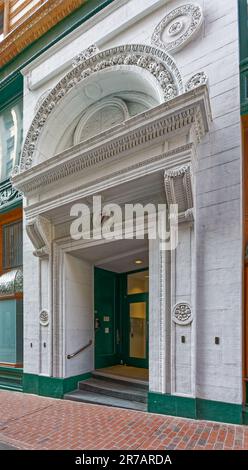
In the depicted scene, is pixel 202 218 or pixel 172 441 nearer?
pixel 172 441

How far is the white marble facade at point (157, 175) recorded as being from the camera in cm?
571

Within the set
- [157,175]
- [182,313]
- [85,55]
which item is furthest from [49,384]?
[85,55]

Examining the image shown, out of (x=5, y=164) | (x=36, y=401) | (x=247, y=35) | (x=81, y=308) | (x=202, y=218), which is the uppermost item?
(x=247, y=35)

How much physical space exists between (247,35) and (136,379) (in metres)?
7.43

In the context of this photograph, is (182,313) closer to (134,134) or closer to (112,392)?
(112,392)

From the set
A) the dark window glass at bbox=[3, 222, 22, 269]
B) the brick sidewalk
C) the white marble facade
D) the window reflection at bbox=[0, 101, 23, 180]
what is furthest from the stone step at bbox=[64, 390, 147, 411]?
the window reflection at bbox=[0, 101, 23, 180]

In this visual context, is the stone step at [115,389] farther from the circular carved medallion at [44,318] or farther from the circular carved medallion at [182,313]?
the circular carved medallion at [182,313]

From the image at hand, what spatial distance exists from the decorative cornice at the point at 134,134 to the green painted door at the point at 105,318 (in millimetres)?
3186

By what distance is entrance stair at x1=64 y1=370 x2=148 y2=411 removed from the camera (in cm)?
679

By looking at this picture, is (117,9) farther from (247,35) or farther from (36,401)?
(36,401)

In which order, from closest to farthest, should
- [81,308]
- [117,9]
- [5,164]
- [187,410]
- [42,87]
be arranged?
[187,410] < [117,9] < [81,308] < [42,87] < [5,164]

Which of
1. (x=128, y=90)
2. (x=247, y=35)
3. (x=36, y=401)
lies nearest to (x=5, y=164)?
(x=128, y=90)

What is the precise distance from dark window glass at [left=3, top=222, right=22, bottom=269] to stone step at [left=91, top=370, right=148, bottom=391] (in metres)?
3.96
